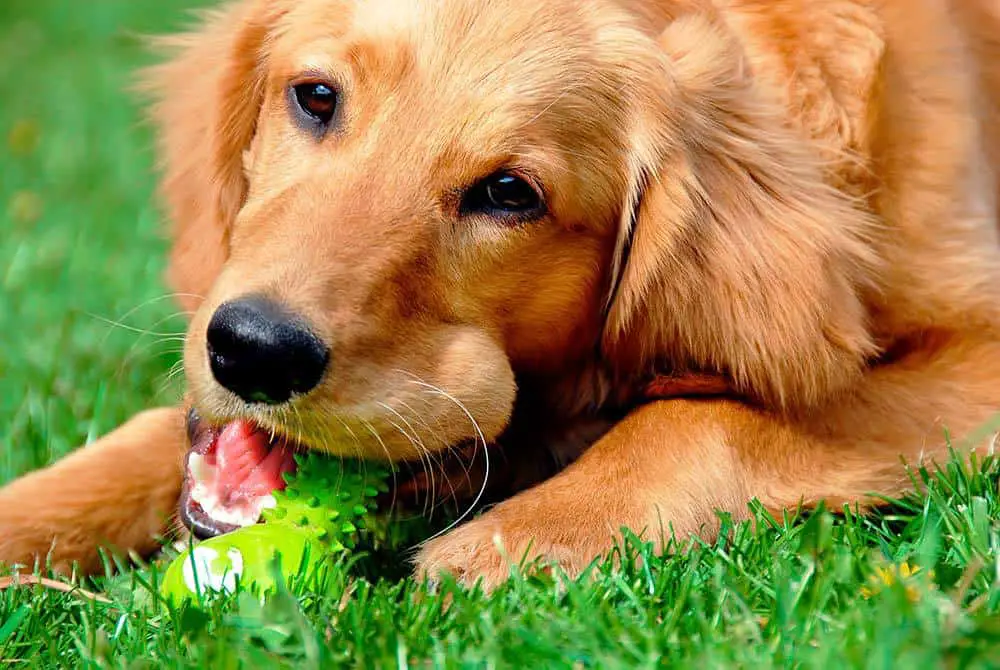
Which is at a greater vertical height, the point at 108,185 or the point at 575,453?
the point at 575,453

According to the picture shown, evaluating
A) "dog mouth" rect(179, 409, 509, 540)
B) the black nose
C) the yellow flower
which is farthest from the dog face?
the yellow flower

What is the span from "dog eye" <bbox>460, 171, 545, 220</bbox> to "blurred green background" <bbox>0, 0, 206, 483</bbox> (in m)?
0.78

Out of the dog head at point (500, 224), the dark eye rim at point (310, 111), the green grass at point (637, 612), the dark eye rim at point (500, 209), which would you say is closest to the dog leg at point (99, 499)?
the green grass at point (637, 612)


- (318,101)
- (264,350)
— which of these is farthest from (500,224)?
(264,350)

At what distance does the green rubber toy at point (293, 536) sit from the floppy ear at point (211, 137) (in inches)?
28.9

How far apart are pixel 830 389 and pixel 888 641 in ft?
3.37

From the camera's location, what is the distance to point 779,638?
190 cm

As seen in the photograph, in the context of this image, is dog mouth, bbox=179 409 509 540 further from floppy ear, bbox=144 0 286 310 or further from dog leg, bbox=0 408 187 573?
floppy ear, bbox=144 0 286 310

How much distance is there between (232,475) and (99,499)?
43cm

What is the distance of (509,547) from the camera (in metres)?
2.34

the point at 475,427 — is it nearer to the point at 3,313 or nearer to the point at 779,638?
the point at 779,638

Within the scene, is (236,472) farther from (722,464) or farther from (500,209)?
(722,464)

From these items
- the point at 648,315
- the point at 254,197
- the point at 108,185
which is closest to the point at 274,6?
the point at 254,197

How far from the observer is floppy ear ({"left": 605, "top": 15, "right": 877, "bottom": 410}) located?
8.72 ft
